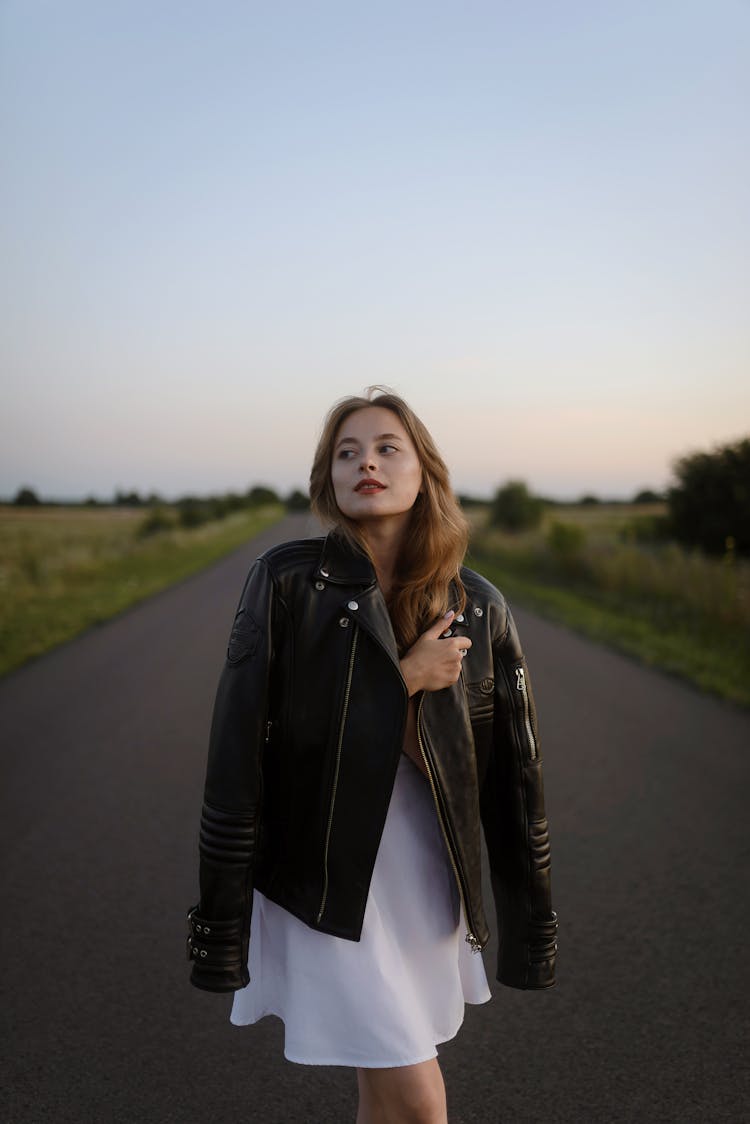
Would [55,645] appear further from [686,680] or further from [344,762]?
[344,762]

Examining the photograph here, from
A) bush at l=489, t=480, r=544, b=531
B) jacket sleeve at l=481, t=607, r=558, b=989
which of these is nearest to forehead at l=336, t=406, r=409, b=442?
jacket sleeve at l=481, t=607, r=558, b=989

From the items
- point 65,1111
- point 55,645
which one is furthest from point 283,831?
point 55,645

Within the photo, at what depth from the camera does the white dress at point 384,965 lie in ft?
6.18

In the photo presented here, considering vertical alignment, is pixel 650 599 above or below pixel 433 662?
below

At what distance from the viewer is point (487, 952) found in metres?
3.49

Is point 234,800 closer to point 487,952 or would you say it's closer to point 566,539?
point 487,952

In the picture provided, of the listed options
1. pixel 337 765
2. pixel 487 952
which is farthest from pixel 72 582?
pixel 337 765

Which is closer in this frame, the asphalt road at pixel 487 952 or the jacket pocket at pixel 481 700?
the jacket pocket at pixel 481 700

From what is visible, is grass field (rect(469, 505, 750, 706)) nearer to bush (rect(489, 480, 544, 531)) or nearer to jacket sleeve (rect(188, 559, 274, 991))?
jacket sleeve (rect(188, 559, 274, 991))

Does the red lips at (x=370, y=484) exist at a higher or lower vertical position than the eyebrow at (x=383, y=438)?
lower

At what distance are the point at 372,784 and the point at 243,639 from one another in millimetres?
402

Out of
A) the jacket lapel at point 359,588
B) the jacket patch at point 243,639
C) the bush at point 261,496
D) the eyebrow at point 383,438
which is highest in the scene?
the eyebrow at point 383,438

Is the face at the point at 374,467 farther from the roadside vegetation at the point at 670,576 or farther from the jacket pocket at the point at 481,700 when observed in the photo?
the roadside vegetation at the point at 670,576

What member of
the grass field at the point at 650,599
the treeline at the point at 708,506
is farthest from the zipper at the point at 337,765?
the treeline at the point at 708,506
